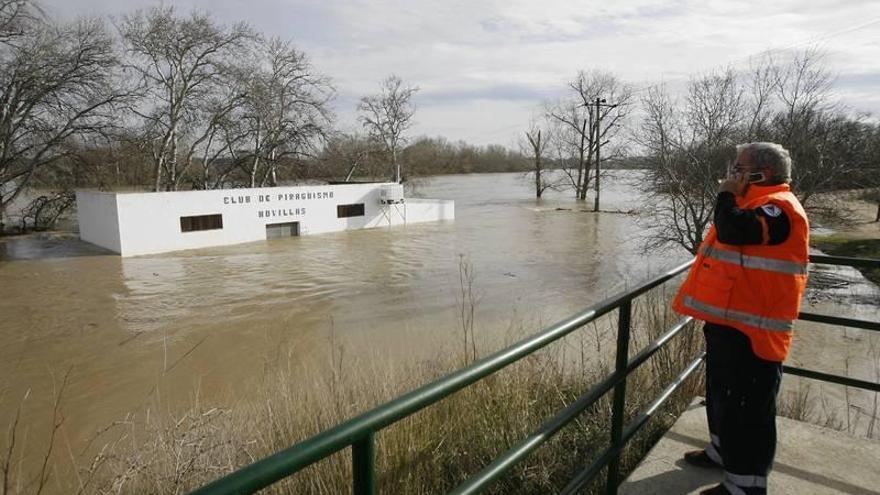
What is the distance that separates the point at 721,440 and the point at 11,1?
32.9 m

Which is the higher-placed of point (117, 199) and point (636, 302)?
point (117, 199)

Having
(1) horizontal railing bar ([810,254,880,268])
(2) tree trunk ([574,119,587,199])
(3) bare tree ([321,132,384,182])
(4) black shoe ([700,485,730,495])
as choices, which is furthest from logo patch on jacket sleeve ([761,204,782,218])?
(2) tree trunk ([574,119,587,199])

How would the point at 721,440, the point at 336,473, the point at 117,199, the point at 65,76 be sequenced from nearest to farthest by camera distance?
the point at 721,440, the point at 336,473, the point at 117,199, the point at 65,76

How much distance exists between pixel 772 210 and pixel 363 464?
2.23m

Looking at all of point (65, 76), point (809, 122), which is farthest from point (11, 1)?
point (809, 122)

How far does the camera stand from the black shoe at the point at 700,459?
306cm

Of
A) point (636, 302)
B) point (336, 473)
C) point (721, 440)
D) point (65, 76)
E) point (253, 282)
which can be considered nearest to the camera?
point (721, 440)

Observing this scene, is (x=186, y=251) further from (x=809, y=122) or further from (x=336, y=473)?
(x=809, y=122)

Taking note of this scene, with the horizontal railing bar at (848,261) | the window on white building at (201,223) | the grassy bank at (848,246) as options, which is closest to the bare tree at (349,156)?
the window on white building at (201,223)

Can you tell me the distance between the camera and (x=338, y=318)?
48.2ft

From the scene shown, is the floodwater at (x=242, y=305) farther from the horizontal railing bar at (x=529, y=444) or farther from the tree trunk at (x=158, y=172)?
the tree trunk at (x=158, y=172)

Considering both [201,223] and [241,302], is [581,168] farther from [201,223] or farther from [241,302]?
[241,302]

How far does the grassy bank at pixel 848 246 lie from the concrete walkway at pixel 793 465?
27492 millimetres

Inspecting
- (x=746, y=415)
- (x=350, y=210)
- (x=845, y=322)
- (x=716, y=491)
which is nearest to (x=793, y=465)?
(x=716, y=491)
